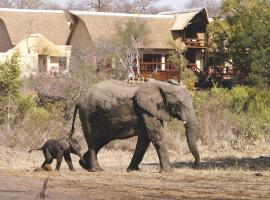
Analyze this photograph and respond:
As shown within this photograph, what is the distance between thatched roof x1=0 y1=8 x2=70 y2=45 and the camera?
59875mm

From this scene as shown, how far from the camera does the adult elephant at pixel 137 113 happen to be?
1681 centimetres

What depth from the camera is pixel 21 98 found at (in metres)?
26.2

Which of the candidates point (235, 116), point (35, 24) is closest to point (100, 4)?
point (35, 24)

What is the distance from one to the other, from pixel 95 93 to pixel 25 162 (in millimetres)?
4580

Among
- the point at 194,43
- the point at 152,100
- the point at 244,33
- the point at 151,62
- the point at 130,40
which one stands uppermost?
the point at 194,43

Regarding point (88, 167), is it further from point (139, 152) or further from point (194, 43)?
point (194, 43)

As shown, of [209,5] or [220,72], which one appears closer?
[220,72]

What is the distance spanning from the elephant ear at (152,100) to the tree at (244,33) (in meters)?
22.6

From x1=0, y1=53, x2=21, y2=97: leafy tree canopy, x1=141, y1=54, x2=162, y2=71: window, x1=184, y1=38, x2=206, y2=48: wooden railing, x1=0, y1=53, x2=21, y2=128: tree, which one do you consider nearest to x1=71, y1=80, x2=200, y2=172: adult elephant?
x1=0, y1=53, x2=21, y2=128: tree

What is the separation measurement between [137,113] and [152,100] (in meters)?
0.45

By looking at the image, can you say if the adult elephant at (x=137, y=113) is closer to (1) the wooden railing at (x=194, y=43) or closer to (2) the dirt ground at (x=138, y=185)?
(2) the dirt ground at (x=138, y=185)

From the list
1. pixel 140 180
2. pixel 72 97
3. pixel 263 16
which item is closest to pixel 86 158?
pixel 140 180

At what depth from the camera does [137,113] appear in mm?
16984

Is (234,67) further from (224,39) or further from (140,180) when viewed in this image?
(140,180)
